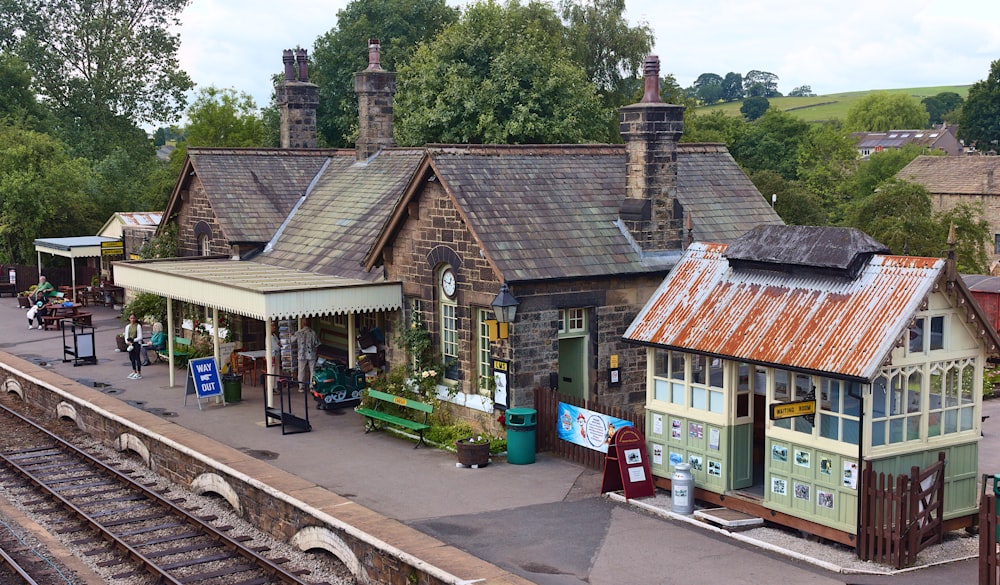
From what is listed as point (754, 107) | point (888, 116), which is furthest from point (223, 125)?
point (754, 107)

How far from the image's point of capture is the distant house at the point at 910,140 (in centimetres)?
10975

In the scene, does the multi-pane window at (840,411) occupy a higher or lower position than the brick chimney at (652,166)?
lower

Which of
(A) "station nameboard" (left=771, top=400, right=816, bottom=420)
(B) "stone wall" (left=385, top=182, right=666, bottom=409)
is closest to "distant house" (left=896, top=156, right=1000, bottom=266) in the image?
(B) "stone wall" (left=385, top=182, right=666, bottom=409)

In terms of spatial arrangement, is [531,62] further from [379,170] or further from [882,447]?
[882,447]

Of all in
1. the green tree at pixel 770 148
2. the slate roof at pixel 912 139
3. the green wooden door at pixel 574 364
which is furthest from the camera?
Result: the slate roof at pixel 912 139

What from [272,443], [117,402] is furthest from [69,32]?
[272,443]

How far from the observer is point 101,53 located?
197 ft

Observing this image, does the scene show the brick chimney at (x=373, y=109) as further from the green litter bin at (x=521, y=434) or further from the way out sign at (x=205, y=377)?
the green litter bin at (x=521, y=434)

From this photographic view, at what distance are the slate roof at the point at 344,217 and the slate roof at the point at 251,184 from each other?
1.40 ft

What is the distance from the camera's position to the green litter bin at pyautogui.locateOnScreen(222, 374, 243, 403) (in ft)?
76.8

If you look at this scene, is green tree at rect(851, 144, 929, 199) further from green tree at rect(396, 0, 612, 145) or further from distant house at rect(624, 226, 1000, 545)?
distant house at rect(624, 226, 1000, 545)

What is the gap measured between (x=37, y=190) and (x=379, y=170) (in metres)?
22.8

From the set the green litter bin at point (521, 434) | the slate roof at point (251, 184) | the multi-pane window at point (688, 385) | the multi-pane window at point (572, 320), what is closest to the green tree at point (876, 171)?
the slate roof at point (251, 184)

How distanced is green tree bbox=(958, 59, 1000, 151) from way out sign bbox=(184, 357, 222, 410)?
80503 millimetres
